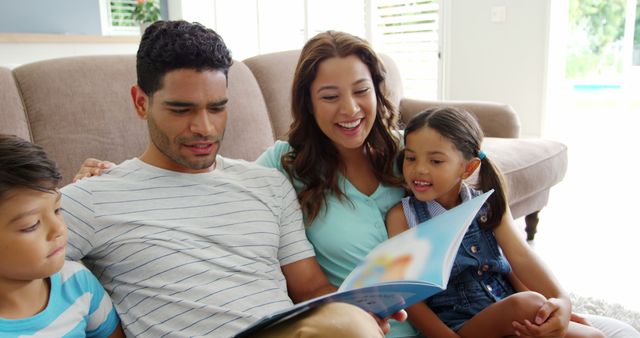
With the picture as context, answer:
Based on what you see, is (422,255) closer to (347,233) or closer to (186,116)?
(347,233)

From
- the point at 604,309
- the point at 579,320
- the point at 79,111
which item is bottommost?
the point at 604,309

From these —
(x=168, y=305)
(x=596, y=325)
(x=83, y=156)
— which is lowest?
(x=596, y=325)

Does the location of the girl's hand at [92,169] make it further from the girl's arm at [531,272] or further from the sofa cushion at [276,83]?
the sofa cushion at [276,83]

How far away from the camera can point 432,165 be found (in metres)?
1.26

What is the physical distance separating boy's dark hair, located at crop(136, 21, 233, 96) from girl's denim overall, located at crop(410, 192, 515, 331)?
21.5 inches

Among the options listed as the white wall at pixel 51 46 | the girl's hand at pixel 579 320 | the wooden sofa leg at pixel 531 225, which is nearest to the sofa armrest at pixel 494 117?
the wooden sofa leg at pixel 531 225

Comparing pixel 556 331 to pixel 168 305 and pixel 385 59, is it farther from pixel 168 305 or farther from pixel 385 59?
pixel 385 59

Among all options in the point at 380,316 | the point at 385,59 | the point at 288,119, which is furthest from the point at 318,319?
the point at 385,59

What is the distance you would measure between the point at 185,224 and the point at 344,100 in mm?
436

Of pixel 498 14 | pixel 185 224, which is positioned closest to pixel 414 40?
pixel 498 14

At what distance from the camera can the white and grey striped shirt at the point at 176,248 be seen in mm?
994

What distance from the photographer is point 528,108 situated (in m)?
4.16

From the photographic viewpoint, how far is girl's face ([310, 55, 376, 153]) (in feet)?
4.15

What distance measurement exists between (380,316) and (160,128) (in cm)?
52
